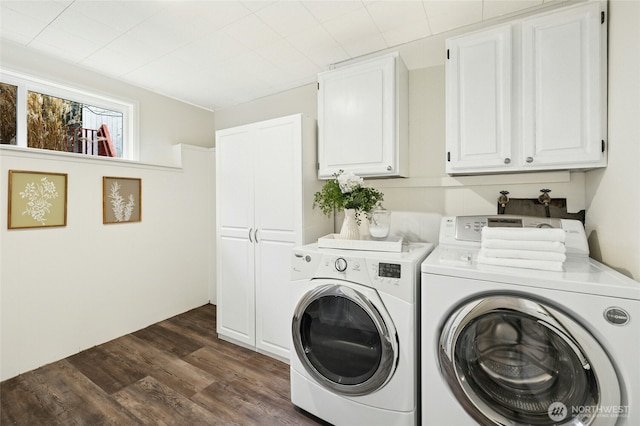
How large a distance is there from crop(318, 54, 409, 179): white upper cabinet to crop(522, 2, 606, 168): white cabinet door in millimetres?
697

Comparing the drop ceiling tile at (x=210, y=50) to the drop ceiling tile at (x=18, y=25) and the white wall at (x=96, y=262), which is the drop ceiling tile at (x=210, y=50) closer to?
the drop ceiling tile at (x=18, y=25)

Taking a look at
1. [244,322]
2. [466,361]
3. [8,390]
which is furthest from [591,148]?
[8,390]

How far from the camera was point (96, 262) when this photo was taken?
2479mm

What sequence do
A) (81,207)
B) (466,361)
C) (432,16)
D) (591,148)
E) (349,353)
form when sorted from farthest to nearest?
(81,207)
(432,16)
(349,353)
(591,148)
(466,361)

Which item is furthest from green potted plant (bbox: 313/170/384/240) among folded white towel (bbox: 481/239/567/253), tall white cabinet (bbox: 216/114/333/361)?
folded white towel (bbox: 481/239/567/253)

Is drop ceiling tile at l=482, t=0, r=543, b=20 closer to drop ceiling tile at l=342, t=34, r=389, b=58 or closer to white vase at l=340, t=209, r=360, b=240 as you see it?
drop ceiling tile at l=342, t=34, r=389, b=58

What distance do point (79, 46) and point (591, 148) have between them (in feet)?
11.1

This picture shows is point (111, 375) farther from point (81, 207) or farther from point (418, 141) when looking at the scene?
point (418, 141)

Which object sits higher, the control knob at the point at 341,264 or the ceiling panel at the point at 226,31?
the ceiling panel at the point at 226,31

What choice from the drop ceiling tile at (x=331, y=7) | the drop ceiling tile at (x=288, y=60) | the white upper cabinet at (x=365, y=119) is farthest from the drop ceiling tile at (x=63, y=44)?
the white upper cabinet at (x=365, y=119)

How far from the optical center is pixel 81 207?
2381 mm

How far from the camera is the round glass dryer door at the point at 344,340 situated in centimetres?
140

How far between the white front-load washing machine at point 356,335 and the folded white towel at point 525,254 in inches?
13.5

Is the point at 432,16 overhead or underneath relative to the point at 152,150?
overhead
